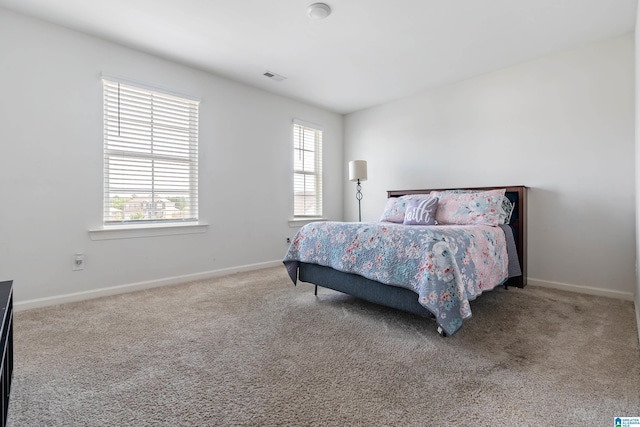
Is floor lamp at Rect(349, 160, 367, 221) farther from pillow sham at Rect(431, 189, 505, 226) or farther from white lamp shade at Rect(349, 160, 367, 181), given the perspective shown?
pillow sham at Rect(431, 189, 505, 226)

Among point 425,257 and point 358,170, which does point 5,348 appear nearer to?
point 425,257

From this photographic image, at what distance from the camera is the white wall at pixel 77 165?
246cm

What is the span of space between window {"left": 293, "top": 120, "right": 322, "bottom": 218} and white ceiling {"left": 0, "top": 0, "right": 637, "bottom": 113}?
3.55 feet

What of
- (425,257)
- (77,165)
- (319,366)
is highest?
(77,165)

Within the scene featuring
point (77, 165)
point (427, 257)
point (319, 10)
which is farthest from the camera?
point (77, 165)

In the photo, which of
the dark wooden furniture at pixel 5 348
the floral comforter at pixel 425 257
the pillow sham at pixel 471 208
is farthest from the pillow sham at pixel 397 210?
the dark wooden furniture at pixel 5 348

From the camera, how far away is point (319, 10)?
7.89ft

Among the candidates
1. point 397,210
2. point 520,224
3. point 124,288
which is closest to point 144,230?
point 124,288

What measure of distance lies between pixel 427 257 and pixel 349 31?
2079mm

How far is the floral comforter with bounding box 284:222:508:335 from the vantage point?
5.84 ft

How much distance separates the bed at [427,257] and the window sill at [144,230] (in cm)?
→ 127

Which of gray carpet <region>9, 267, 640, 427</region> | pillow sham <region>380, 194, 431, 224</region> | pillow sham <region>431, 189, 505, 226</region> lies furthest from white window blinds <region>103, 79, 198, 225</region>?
pillow sham <region>431, 189, 505, 226</region>

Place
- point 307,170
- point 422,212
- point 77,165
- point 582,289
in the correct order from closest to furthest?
point 77,165, point 582,289, point 422,212, point 307,170

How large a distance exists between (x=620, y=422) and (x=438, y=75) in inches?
135
